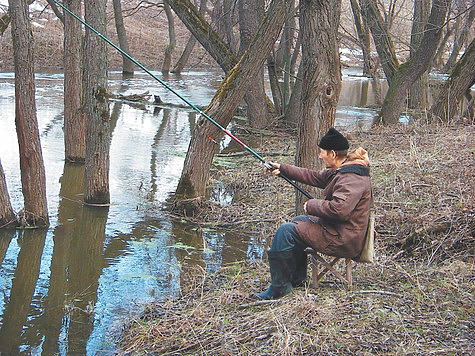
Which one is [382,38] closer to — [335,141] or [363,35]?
[363,35]

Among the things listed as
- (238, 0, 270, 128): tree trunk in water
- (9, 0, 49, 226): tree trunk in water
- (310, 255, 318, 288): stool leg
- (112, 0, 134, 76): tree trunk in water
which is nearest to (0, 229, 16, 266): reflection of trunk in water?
(9, 0, 49, 226): tree trunk in water

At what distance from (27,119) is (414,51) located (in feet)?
39.6

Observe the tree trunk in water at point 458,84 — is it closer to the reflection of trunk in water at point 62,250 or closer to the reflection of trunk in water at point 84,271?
the reflection of trunk in water at point 62,250

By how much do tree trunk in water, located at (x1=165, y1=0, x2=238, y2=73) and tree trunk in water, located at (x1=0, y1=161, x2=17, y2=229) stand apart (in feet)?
19.1

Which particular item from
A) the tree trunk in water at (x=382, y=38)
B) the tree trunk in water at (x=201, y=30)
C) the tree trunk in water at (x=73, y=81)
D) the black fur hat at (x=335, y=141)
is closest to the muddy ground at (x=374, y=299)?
the black fur hat at (x=335, y=141)

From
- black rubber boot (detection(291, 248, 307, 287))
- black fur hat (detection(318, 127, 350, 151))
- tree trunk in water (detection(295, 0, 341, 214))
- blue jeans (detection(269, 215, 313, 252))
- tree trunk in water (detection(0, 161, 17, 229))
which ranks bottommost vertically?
tree trunk in water (detection(0, 161, 17, 229))

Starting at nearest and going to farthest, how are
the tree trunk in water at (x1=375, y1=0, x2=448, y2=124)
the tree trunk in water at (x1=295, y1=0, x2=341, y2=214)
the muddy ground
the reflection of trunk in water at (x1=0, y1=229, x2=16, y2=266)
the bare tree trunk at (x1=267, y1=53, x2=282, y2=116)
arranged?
1. the muddy ground
2. the tree trunk in water at (x1=295, y1=0, x2=341, y2=214)
3. the reflection of trunk in water at (x1=0, y1=229, x2=16, y2=266)
4. the tree trunk in water at (x1=375, y1=0, x2=448, y2=124)
5. the bare tree trunk at (x1=267, y1=53, x2=282, y2=116)

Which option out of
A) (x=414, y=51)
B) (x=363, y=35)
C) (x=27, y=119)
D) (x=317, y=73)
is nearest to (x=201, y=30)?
(x=27, y=119)

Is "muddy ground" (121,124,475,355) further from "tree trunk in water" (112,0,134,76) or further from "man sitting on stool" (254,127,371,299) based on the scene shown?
"tree trunk in water" (112,0,134,76)

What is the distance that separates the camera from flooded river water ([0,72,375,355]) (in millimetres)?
5906

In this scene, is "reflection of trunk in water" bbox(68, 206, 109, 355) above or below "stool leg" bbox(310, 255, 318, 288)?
below

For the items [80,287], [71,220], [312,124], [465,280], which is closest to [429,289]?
[465,280]

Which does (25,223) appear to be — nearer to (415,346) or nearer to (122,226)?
(122,226)

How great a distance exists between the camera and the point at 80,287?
693cm
